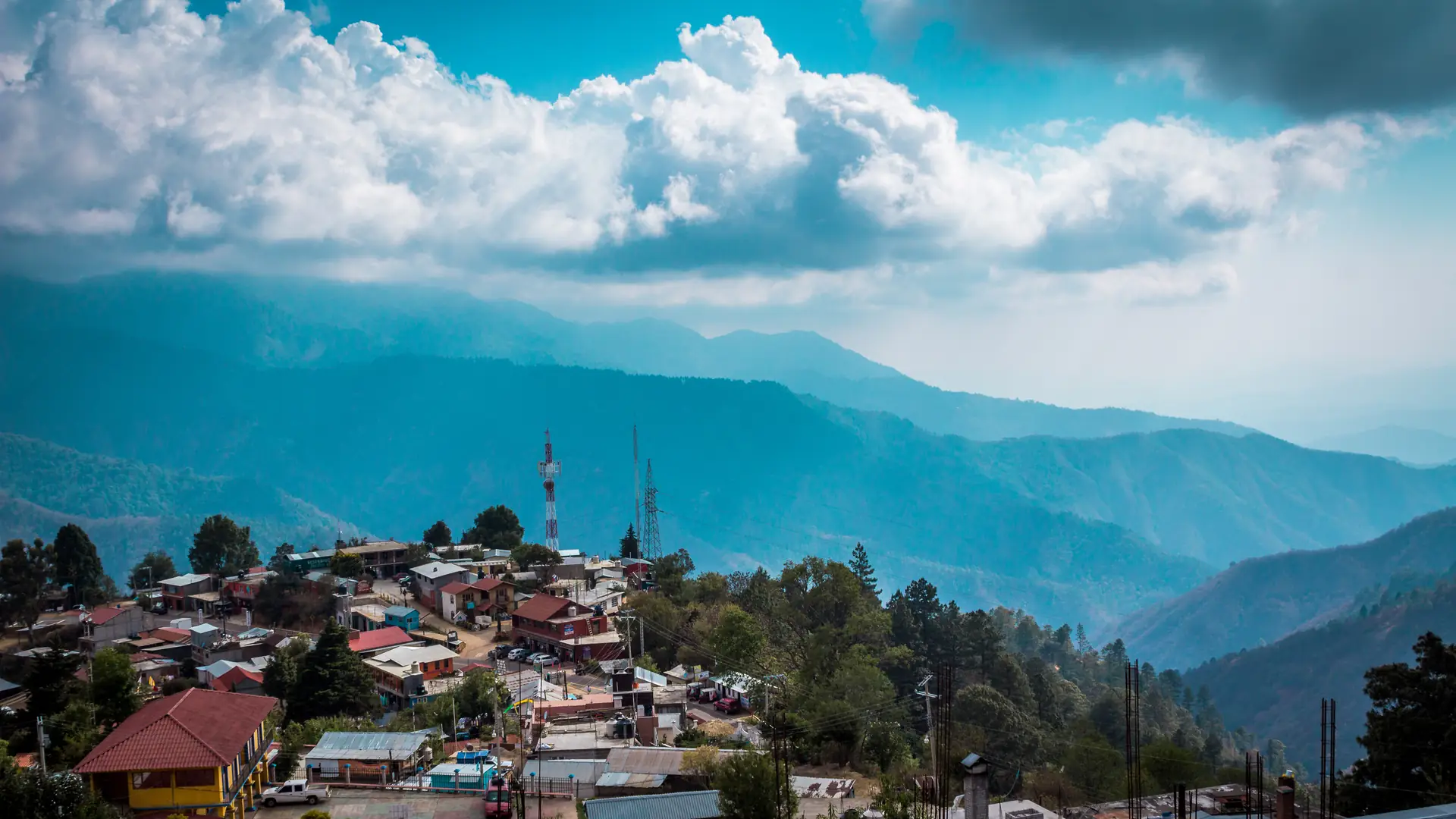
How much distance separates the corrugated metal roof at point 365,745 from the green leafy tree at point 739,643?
13.8 metres

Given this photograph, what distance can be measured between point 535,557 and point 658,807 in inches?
1466

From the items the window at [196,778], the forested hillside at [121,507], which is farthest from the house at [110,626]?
the forested hillside at [121,507]

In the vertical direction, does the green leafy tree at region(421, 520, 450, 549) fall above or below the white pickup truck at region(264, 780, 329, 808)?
above

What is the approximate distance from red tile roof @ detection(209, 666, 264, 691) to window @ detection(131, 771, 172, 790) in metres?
18.8

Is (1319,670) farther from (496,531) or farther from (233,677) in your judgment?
(233,677)

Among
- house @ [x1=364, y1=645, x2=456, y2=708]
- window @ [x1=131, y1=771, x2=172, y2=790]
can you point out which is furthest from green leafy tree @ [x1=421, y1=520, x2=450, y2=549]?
window @ [x1=131, y1=771, x2=172, y2=790]

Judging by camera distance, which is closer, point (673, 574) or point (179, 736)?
point (179, 736)

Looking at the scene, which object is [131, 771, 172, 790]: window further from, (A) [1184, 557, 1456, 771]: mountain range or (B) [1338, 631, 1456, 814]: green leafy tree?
(A) [1184, 557, 1456, 771]: mountain range

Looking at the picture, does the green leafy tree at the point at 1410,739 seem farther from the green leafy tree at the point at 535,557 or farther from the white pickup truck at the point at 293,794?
the green leafy tree at the point at 535,557

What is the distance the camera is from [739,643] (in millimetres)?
37625

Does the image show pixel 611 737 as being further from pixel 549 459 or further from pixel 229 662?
pixel 549 459

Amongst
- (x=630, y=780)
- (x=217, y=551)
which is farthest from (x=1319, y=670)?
(x=217, y=551)

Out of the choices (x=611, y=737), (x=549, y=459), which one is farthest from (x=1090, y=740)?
(x=549, y=459)

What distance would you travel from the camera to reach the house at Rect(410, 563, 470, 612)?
5075 cm
